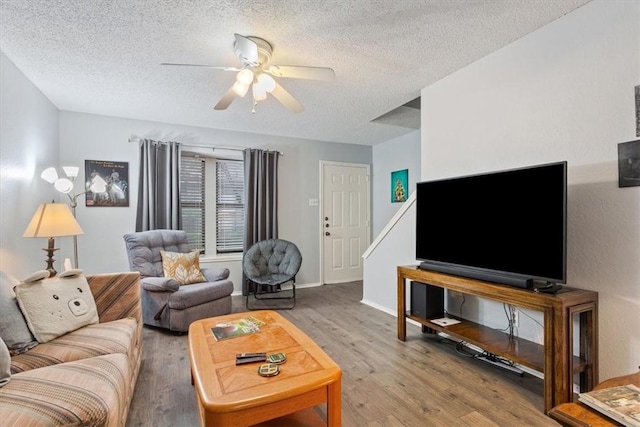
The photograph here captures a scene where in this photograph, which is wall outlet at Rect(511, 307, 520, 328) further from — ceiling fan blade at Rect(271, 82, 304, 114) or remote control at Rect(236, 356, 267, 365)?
ceiling fan blade at Rect(271, 82, 304, 114)

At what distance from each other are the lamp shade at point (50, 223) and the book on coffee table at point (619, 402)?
3.33 metres

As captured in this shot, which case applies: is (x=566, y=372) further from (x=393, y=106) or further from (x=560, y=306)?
(x=393, y=106)

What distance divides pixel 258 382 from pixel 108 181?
3.69m

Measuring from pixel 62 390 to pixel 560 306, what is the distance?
2.43 metres

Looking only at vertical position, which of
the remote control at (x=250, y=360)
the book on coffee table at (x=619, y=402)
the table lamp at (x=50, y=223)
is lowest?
the remote control at (x=250, y=360)

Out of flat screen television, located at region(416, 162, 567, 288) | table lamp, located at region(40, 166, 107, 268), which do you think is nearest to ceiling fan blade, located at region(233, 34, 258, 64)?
flat screen television, located at region(416, 162, 567, 288)

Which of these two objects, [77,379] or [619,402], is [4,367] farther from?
[619,402]

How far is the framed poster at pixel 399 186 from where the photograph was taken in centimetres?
502

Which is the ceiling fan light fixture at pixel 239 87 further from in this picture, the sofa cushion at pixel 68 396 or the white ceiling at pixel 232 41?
the sofa cushion at pixel 68 396

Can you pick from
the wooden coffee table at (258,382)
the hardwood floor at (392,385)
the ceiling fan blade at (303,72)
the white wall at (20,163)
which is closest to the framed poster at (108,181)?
the white wall at (20,163)

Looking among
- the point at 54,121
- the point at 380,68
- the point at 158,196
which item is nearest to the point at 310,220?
the point at 158,196

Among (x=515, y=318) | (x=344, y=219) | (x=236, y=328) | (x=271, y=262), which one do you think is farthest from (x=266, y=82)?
(x=344, y=219)

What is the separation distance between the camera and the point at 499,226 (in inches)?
86.4

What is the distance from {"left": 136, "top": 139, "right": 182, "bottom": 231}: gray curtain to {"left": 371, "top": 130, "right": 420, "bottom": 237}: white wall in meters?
3.30
